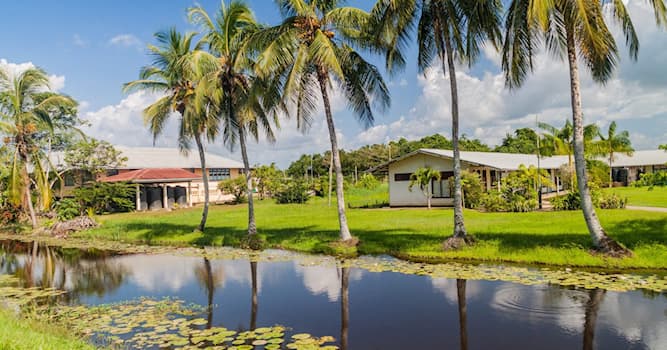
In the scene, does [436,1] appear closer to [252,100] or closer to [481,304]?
[252,100]

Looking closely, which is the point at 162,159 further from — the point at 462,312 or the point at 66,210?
the point at 462,312

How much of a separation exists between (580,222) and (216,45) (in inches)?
609

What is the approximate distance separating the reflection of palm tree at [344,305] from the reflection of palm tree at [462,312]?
1.93m

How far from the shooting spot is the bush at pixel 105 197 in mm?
31656

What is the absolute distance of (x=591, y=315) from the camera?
812cm

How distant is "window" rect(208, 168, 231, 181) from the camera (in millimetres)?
43472

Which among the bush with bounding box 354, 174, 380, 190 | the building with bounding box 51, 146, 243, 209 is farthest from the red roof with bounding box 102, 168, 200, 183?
the bush with bounding box 354, 174, 380, 190

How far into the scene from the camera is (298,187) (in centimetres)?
3816

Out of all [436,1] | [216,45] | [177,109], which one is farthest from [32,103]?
[436,1]

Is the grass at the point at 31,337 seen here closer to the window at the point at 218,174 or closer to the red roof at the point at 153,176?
the red roof at the point at 153,176

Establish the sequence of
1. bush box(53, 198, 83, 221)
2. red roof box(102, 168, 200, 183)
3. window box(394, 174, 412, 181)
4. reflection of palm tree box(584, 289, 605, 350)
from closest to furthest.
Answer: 1. reflection of palm tree box(584, 289, 605, 350)
2. bush box(53, 198, 83, 221)
3. window box(394, 174, 412, 181)
4. red roof box(102, 168, 200, 183)

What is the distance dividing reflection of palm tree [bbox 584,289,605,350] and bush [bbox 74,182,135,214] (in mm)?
30424

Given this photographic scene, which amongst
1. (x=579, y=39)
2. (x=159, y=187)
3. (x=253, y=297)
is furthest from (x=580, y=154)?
(x=159, y=187)

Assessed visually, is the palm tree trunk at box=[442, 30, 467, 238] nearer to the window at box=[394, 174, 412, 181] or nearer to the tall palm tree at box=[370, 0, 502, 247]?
the tall palm tree at box=[370, 0, 502, 247]
